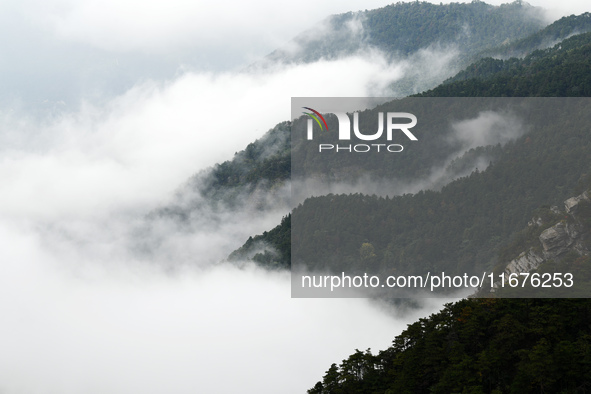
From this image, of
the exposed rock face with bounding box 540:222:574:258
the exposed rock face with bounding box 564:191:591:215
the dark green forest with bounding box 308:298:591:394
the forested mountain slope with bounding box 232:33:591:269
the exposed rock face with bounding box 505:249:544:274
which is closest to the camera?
the dark green forest with bounding box 308:298:591:394

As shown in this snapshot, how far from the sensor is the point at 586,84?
13662 centimetres

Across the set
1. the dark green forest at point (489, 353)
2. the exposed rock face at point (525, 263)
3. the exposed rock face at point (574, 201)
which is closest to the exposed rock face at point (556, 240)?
the exposed rock face at point (525, 263)

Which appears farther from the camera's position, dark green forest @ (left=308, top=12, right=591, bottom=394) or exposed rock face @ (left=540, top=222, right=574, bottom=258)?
exposed rock face @ (left=540, top=222, right=574, bottom=258)

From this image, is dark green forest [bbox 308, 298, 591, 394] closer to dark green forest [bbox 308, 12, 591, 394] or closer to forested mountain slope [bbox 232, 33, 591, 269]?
dark green forest [bbox 308, 12, 591, 394]

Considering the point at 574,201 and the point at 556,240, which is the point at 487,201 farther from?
the point at 556,240

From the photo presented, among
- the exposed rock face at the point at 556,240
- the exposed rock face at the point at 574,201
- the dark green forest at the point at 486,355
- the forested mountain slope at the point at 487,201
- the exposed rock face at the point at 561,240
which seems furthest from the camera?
the forested mountain slope at the point at 487,201

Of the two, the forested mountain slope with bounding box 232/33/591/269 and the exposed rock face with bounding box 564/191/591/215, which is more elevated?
the forested mountain slope with bounding box 232/33/591/269

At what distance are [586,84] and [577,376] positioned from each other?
8759 centimetres

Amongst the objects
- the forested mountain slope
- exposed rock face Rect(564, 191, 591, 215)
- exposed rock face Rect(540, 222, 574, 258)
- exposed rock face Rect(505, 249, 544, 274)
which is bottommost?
exposed rock face Rect(505, 249, 544, 274)

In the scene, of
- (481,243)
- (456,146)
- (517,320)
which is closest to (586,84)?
(456,146)

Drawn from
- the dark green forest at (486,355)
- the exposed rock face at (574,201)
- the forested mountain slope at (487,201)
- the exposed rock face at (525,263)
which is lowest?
the dark green forest at (486,355)

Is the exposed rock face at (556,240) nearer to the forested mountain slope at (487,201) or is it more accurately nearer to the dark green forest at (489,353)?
the dark green forest at (489,353)

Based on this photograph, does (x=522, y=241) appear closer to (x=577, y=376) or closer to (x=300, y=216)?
(x=577, y=376)

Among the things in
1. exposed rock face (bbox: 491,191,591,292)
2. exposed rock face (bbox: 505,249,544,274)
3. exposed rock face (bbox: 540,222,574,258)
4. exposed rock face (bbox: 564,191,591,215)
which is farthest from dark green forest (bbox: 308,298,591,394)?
exposed rock face (bbox: 564,191,591,215)
